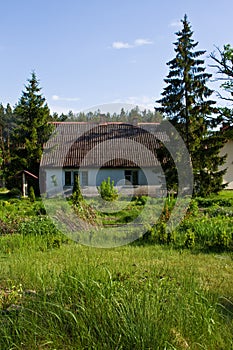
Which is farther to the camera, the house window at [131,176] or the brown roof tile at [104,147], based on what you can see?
the brown roof tile at [104,147]

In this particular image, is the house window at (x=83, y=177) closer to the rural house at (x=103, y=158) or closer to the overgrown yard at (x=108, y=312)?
the rural house at (x=103, y=158)

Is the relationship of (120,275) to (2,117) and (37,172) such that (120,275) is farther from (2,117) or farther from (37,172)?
(2,117)

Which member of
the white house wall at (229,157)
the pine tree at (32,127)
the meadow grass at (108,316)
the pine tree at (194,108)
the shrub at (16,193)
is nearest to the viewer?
the meadow grass at (108,316)

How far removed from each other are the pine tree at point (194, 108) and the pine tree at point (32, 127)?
9.43 m

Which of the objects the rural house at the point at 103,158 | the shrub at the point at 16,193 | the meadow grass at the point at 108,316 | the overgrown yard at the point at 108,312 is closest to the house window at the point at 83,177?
the rural house at the point at 103,158

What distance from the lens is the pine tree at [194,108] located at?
2059cm

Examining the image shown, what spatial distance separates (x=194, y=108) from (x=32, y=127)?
449 inches

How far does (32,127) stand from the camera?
26828 mm

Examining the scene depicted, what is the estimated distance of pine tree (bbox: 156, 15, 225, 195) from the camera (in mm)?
20594

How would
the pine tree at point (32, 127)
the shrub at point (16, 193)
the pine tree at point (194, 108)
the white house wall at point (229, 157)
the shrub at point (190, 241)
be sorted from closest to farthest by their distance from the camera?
the shrub at point (190, 241)
the pine tree at point (194, 108)
the shrub at point (16, 193)
the pine tree at point (32, 127)
the white house wall at point (229, 157)

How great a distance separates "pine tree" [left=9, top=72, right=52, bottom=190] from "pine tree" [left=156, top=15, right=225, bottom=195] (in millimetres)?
9426

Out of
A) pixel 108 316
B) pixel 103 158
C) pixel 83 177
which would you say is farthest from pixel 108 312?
pixel 103 158

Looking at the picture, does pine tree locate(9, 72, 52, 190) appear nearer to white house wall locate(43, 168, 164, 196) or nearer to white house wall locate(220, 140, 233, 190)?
white house wall locate(43, 168, 164, 196)

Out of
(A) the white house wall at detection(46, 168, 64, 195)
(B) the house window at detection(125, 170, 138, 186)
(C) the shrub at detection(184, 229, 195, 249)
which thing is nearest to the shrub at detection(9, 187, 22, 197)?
(A) the white house wall at detection(46, 168, 64, 195)
